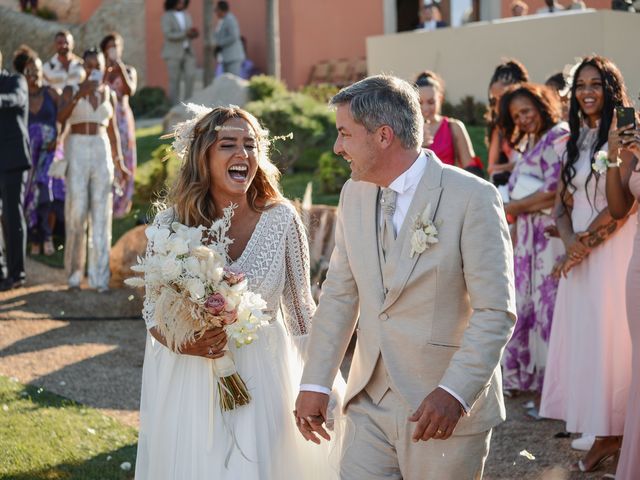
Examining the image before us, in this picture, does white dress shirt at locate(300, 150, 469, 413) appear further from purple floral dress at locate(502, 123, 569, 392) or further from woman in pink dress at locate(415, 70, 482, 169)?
woman in pink dress at locate(415, 70, 482, 169)

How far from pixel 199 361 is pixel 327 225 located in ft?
19.0

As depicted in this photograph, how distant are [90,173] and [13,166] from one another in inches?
36.9

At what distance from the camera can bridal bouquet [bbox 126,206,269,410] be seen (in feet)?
15.3

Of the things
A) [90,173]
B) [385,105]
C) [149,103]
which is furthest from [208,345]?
[149,103]

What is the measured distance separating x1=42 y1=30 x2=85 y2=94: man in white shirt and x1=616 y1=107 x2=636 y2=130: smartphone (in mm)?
10618

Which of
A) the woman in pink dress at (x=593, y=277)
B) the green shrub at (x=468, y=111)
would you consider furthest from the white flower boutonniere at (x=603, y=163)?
the green shrub at (x=468, y=111)

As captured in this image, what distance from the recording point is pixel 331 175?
1550 cm

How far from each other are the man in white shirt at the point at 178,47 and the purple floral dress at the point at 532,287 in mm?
Answer: 16552

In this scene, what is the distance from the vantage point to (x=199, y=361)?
4.99 metres

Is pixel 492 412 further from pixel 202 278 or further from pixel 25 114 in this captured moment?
pixel 25 114

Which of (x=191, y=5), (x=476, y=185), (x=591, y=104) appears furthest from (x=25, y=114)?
(x=191, y=5)

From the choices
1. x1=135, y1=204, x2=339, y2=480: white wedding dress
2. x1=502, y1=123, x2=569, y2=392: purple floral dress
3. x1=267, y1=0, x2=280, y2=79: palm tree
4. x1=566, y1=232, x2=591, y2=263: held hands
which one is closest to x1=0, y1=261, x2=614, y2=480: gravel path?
x1=502, y1=123, x2=569, y2=392: purple floral dress

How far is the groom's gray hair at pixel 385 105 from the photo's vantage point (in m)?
4.07

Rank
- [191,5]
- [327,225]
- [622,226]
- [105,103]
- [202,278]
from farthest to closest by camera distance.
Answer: [191,5] < [105,103] < [327,225] < [622,226] < [202,278]
